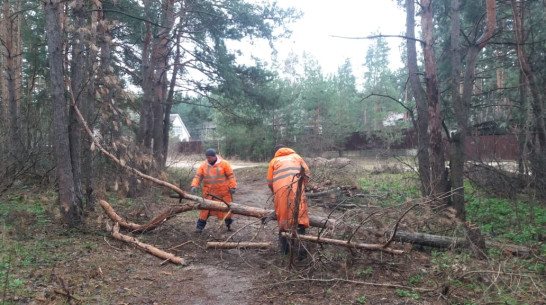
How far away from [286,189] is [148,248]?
2.48 m

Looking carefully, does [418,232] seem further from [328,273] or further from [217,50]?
[217,50]

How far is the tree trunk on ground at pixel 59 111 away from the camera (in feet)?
21.6

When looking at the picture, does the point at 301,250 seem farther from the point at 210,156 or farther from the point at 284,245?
the point at 210,156

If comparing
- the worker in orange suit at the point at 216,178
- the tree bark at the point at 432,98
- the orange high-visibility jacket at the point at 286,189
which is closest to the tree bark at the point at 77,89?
the worker in orange suit at the point at 216,178

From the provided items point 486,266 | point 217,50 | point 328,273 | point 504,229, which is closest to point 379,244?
point 328,273

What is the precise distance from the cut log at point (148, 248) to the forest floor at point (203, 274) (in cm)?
7

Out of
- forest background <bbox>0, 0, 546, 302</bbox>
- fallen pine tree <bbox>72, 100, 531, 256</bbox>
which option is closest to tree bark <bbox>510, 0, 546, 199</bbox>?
forest background <bbox>0, 0, 546, 302</bbox>

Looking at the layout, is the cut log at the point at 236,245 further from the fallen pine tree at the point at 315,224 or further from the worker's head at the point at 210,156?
the worker's head at the point at 210,156

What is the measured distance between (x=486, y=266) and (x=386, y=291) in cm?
146

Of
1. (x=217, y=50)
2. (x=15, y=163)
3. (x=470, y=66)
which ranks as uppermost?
(x=217, y=50)

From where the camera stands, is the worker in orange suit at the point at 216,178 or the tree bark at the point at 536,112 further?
the tree bark at the point at 536,112

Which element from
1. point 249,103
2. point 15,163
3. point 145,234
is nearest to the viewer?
point 145,234

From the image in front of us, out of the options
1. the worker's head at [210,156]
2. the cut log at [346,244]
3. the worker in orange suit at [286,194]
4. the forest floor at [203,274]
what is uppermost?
the worker's head at [210,156]

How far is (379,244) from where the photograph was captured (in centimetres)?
529
